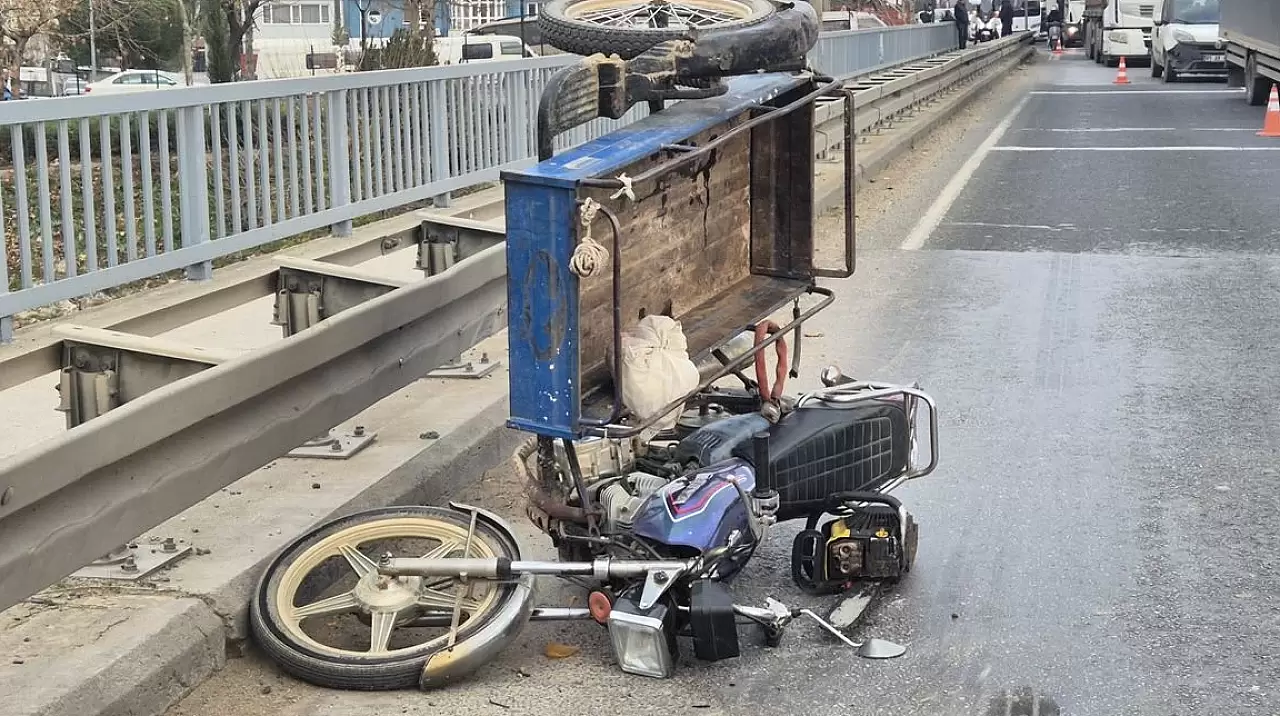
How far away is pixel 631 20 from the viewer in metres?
6.05

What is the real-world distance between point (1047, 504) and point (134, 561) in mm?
3235

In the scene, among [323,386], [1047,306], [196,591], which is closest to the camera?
[196,591]

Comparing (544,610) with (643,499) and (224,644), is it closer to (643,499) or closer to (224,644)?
(643,499)

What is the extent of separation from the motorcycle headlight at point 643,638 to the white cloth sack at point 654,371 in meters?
0.69

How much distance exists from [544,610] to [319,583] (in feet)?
2.28

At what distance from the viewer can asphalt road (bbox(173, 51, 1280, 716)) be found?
422cm

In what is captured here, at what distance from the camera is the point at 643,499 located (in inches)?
187

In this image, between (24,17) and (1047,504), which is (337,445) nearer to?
(1047,504)

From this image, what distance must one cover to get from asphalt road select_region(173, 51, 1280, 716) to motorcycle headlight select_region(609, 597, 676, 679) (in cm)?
5

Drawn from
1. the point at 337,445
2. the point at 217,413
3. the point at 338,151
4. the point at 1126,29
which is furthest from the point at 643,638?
the point at 1126,29

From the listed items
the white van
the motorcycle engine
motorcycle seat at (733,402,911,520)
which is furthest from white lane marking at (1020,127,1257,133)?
the motorcycle engine

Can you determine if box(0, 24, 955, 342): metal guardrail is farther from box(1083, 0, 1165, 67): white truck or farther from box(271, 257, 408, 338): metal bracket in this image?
box(1083, 0, 1165, 67): white truck

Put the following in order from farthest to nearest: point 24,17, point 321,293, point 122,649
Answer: point 24,17, point 321,293, point 122,649

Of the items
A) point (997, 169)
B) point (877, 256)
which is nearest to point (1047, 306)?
point (877, 256)
